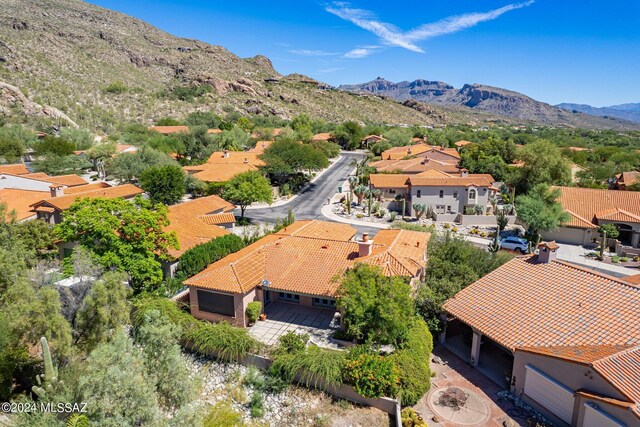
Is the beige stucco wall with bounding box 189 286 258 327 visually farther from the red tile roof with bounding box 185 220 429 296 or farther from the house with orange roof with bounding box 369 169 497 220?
the house with orange roof with bounding box 369 169 497 220

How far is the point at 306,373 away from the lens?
19594 mm

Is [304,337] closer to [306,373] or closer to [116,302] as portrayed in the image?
[306,373]

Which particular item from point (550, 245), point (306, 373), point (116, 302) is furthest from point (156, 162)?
point (550, 245)

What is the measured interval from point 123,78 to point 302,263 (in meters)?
132

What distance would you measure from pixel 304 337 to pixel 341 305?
2.63 metres

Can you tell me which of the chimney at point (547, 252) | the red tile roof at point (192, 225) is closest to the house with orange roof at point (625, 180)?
the chimney at point (547, 252)

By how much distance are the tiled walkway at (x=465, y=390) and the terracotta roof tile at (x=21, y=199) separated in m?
38.7

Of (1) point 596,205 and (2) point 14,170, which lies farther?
(2) point 14,170

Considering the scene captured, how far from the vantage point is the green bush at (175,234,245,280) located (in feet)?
94.2

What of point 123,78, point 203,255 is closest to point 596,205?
point 203,255

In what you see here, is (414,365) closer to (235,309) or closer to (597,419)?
(597,419)

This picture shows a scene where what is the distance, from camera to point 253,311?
77.9 ft

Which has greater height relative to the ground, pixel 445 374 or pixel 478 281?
pixel 478 281

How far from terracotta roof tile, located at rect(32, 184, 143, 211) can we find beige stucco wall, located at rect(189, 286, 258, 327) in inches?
431
